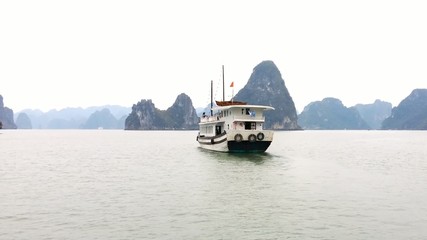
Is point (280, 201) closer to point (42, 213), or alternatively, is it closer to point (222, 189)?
point (222, 189)

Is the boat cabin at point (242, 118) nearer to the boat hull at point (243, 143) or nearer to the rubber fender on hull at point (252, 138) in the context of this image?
the boat hull at point (243, 143)

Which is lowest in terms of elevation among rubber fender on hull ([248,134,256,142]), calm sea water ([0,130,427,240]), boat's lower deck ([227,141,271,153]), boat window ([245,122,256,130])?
calm sea water ([0,130,427,240])

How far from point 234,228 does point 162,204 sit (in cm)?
650

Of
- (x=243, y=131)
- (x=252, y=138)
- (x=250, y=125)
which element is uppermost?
(x=250, y=125)

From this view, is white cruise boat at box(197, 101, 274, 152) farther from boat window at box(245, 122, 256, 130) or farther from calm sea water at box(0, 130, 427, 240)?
calm sea water at box(0, 130, 427, 240)

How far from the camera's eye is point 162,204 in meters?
22.7

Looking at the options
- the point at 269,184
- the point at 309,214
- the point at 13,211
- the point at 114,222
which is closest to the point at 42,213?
the point at 13,211

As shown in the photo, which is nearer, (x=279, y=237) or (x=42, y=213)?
(x=279, y=237)

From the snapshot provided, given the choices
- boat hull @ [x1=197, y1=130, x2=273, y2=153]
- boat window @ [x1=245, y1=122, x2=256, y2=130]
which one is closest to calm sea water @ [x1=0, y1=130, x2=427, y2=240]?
boat hull @ [x1=197, y1=130, x2=273, y2=153]

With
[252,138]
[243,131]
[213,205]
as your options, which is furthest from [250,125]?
[213,205]

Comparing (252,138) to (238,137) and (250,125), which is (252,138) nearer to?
(250,125)

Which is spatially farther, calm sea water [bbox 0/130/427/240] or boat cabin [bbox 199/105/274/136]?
boat cabin [bbox 199/105/274/136]

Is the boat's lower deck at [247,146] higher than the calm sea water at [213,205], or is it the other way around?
the boat's lower deck at [247,146]

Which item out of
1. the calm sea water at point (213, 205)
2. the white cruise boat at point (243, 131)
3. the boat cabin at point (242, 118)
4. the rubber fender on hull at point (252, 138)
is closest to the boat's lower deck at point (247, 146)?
the white cruise boat at point (243, 131)
